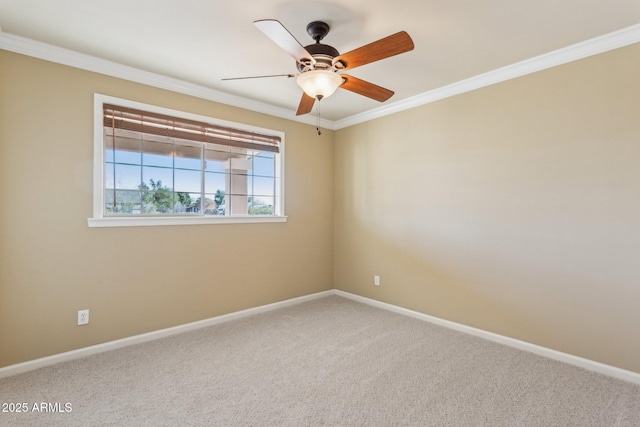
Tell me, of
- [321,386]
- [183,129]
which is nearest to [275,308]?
[321,386]

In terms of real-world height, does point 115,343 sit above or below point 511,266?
below

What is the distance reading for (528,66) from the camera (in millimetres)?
2719

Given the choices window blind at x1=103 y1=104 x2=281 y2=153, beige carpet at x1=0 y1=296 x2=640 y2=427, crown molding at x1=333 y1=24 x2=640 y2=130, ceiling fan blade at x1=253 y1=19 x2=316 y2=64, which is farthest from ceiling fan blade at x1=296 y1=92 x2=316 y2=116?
beige carpet at x1=0 y1=296 x2=640 y2=427

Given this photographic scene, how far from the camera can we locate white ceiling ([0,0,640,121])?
1.99 metres

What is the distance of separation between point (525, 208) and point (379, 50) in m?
1.96

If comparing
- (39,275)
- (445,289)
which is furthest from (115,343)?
(445,289)

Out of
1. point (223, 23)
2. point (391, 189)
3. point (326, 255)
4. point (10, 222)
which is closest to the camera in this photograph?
point (223, 23)

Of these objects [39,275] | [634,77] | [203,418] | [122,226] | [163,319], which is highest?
[634,77]

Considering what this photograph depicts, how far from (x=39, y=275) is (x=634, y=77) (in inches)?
184

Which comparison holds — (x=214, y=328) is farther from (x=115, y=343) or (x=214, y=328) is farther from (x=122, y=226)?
(x=122, y=226)

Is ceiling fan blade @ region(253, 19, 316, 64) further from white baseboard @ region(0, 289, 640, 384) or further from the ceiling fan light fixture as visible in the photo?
white baseboard @ region(0, 289, 640, 384)

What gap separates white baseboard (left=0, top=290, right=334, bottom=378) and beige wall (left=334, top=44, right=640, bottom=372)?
1.46m

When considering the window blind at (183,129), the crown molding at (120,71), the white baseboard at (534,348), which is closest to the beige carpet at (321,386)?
the white baseboard at (534,348)

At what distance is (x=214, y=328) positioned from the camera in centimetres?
331
